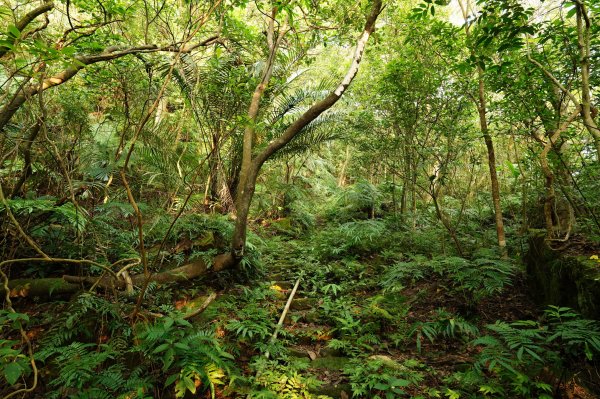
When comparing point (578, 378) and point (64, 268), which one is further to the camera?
point (64, 268)

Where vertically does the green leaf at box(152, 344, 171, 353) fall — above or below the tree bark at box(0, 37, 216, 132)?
below

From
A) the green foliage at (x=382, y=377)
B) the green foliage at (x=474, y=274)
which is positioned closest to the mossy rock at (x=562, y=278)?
the green foliage at (x=474, y=274)

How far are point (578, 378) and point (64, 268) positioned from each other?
564cm

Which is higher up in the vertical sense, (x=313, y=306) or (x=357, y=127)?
(x=357, y=127)

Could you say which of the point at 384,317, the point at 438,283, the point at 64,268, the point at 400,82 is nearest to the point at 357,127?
the point at 400,82

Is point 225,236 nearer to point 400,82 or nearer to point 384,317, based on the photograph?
point 384,317

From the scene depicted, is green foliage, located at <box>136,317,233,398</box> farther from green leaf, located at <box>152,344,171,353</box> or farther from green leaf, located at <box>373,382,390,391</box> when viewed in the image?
green leaf, located at <box>373,382,390,391</box>

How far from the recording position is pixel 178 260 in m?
4.69

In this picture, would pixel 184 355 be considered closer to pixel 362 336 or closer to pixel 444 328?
pixel 362 336

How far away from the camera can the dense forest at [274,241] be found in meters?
2.73

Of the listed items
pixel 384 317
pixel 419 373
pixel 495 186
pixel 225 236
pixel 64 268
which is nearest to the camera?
pixel 419 373

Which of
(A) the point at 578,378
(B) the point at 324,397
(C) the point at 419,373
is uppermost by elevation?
(A) the point at 578,378

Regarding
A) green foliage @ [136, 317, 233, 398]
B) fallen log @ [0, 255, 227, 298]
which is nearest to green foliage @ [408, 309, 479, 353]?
green foliage @ [136, 317, 233, 398]

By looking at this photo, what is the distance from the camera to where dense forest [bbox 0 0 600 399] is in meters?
2.73
